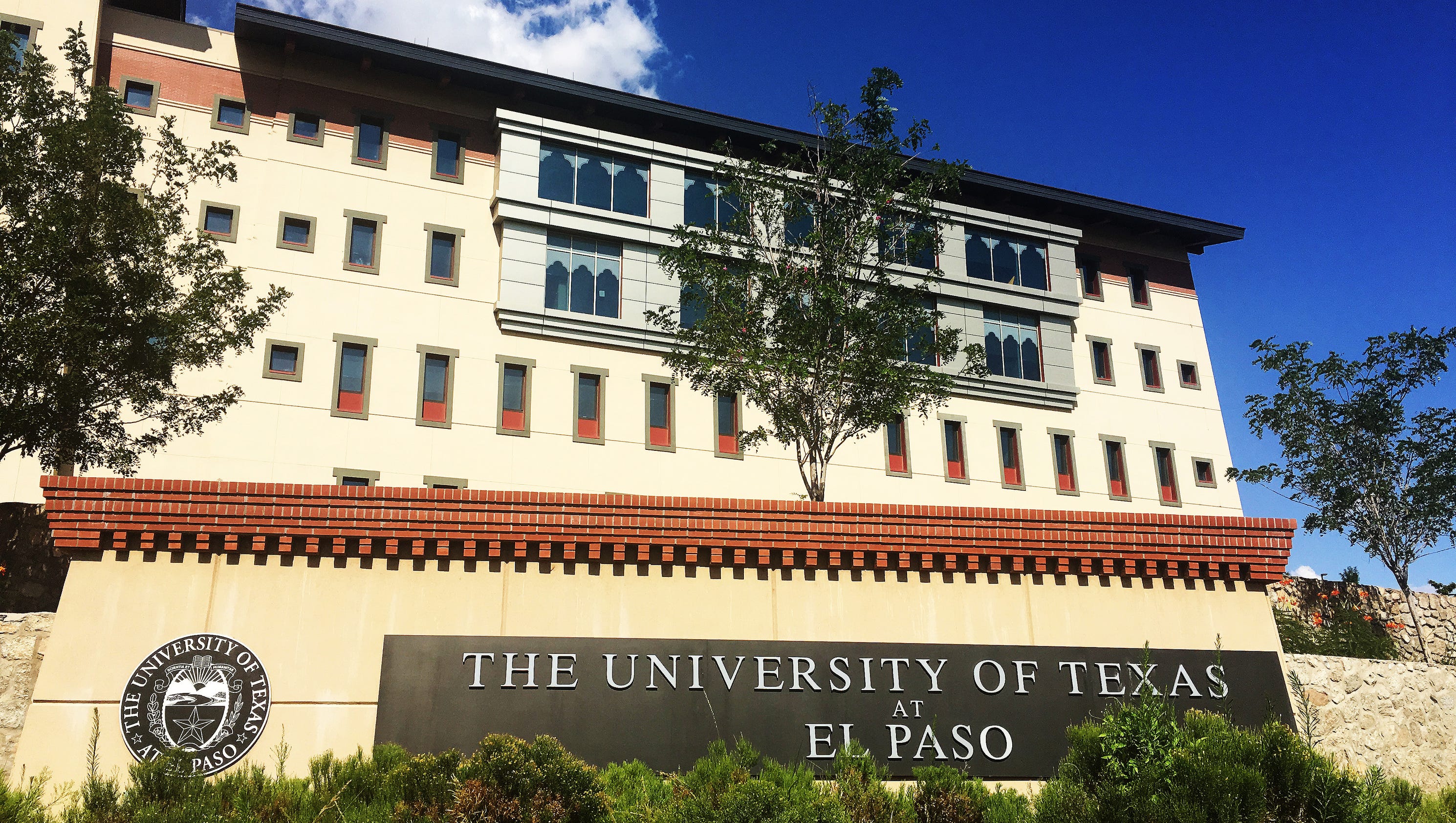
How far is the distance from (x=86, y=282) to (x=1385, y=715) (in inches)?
945

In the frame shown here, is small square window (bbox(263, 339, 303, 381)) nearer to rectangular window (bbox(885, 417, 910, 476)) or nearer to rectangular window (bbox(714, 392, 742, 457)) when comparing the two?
rectangular window (bbox(714, 392, 742, 457))

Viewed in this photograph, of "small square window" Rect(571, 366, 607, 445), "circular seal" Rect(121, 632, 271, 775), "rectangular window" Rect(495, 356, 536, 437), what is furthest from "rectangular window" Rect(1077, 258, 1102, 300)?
"circular seal" Rect(121, 632, 271, 775)

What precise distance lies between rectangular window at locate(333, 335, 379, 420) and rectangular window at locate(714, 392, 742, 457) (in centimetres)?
1084

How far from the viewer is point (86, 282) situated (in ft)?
61.9

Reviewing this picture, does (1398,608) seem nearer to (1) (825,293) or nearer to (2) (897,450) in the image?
(2) (897,450)

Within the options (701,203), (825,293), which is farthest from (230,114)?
(825,293)

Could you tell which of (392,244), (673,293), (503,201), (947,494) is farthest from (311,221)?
(947,494)

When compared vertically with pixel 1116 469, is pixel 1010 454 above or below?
above

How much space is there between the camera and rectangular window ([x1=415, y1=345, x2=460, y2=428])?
31.2 m

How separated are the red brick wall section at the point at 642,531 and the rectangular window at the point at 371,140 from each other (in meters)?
23.0

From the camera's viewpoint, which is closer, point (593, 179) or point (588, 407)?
point (588, 407)

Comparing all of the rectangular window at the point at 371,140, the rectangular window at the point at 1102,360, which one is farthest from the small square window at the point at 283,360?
the rectangular window at the point at 1102,360

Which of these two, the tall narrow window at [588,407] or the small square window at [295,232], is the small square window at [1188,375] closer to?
the tall narrow window at [588,407]

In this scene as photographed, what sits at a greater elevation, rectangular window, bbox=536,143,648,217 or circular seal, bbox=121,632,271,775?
rectangular window, bbox=536,143,648,217
